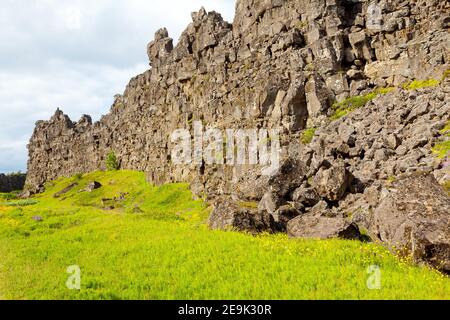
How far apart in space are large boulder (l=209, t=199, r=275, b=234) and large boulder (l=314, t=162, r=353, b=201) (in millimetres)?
6896

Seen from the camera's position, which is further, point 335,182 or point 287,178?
point 287,178

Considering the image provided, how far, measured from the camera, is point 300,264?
53.3 feet

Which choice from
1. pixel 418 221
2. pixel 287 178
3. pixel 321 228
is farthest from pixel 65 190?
pixel 418 221

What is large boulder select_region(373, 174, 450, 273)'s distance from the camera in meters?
15.5

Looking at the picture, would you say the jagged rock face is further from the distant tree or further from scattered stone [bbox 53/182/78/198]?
scattered stone [bbox 53/182/78/198]

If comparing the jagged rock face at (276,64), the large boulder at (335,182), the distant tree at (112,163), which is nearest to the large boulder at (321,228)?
the large boulder at (335,182)

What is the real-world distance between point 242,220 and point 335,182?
961cm

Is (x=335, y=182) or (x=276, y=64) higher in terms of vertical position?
(x=276, y=64)

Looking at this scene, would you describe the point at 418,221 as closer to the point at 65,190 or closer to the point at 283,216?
the point at 283,216

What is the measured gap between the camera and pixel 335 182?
97.2 feet

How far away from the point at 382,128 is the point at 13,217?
48970mm

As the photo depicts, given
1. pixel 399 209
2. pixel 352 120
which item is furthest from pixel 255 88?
pixel 399 209

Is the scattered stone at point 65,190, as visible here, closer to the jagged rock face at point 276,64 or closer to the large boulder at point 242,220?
the jagged rock face at point 276,64
